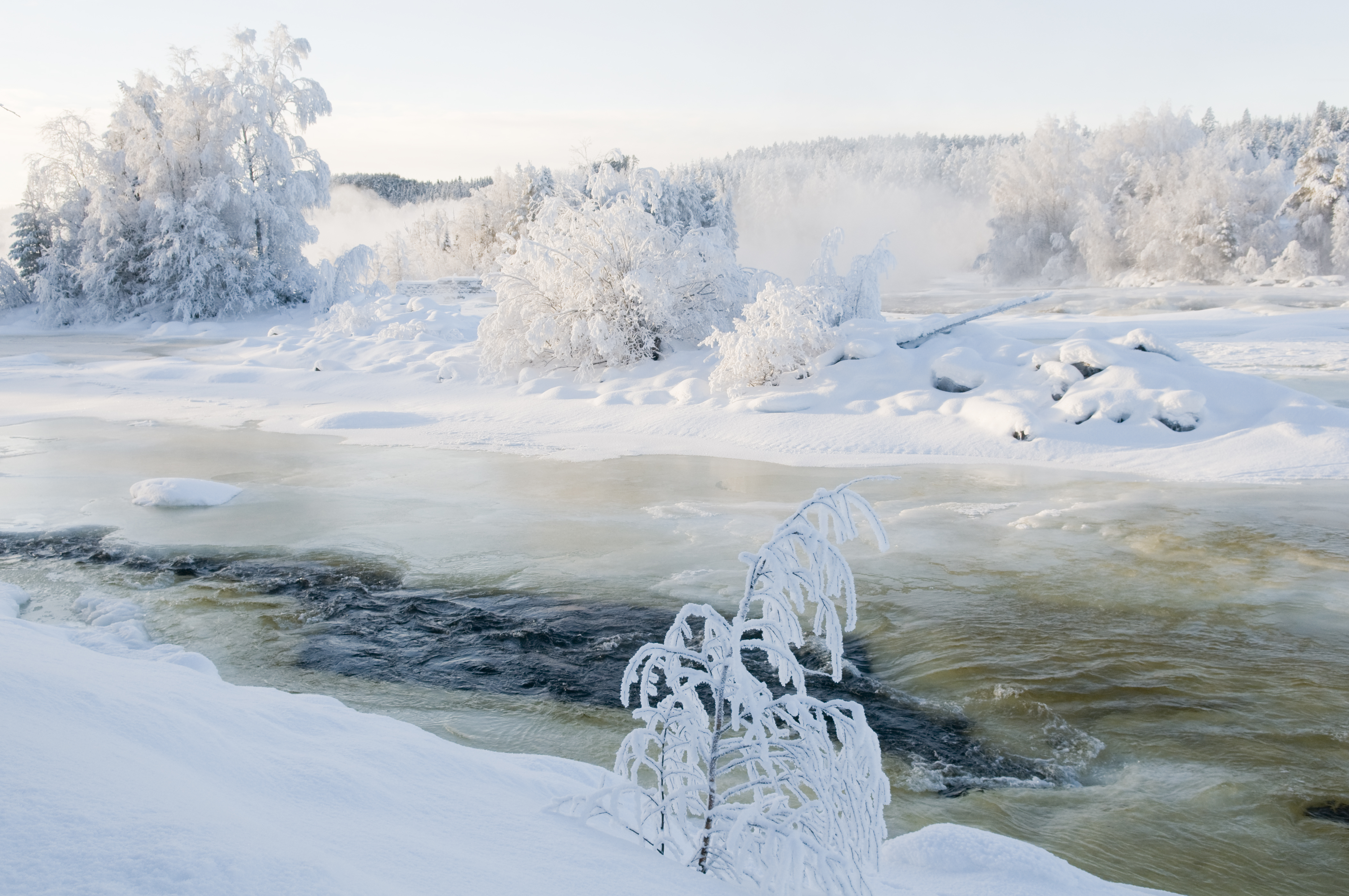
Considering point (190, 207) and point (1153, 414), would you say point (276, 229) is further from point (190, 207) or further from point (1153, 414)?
point (1153, 414)

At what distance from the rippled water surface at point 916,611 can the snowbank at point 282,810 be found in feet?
3.83

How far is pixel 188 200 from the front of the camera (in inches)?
1321

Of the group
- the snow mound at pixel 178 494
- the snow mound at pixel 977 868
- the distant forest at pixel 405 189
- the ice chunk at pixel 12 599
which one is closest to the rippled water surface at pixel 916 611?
the ice chunk at pixel 12 599

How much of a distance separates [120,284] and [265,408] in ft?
75.2

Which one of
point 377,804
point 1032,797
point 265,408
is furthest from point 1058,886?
point 265,408

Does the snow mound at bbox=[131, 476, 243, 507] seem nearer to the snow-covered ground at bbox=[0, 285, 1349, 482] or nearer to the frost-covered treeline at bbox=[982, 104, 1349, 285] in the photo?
the snow-covered ground at bbox=[0, 285, 1349, 482]

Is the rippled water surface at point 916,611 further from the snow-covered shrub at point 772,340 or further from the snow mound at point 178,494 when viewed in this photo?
the snow-covered shrub at point 772,340

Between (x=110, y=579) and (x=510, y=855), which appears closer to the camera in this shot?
(x=510, y=855)

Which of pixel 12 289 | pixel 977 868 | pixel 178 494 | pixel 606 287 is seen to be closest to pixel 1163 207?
pixel 606 287

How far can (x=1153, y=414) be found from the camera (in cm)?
1250

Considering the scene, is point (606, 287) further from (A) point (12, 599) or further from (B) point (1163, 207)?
(B) point (1163, 207)

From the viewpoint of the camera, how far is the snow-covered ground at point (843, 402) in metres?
12.1

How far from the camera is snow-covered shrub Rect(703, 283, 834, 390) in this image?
50.3ft

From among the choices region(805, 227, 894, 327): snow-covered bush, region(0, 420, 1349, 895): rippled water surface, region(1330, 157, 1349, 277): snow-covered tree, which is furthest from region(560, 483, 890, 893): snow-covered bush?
region(1330, 157, 1349, 277): snow-covered tree
